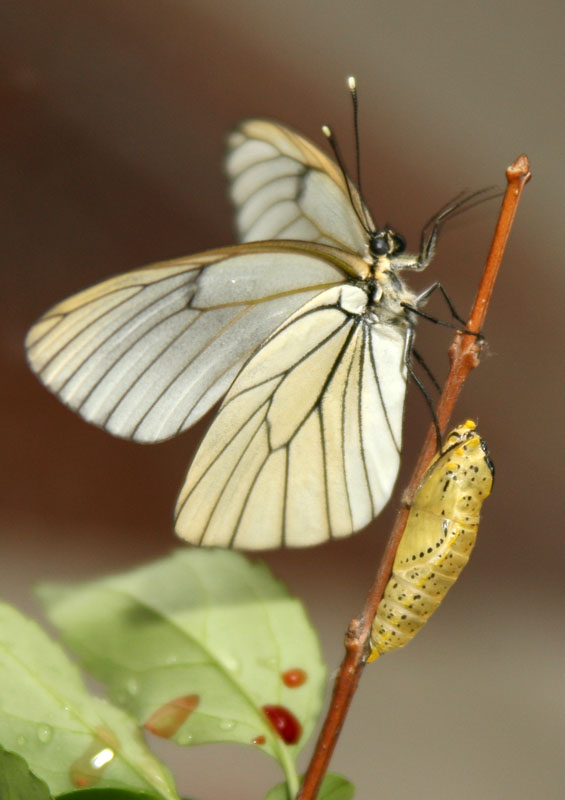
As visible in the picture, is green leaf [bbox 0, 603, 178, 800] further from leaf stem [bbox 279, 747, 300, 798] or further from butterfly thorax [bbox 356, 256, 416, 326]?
butterfly thorax [bbox 356, 256, 416, 326]

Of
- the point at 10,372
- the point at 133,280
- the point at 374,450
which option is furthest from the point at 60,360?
the point at 10,372

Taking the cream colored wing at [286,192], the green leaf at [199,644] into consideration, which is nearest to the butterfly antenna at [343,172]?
the cream colored wing at [286,192]

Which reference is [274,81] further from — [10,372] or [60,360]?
[60,360]

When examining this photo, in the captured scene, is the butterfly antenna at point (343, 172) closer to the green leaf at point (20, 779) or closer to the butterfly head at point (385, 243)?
the butterfly head at point (385, 243)

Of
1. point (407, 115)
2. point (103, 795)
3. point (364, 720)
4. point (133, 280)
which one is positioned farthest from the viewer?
point (407, 115)

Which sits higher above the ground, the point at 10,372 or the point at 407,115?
the point at 407,115

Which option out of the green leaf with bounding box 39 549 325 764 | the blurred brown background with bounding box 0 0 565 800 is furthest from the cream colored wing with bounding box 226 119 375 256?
the blurred brown background with bounding box 0 0 565 800

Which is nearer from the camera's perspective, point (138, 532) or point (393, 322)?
point (393, 322)
